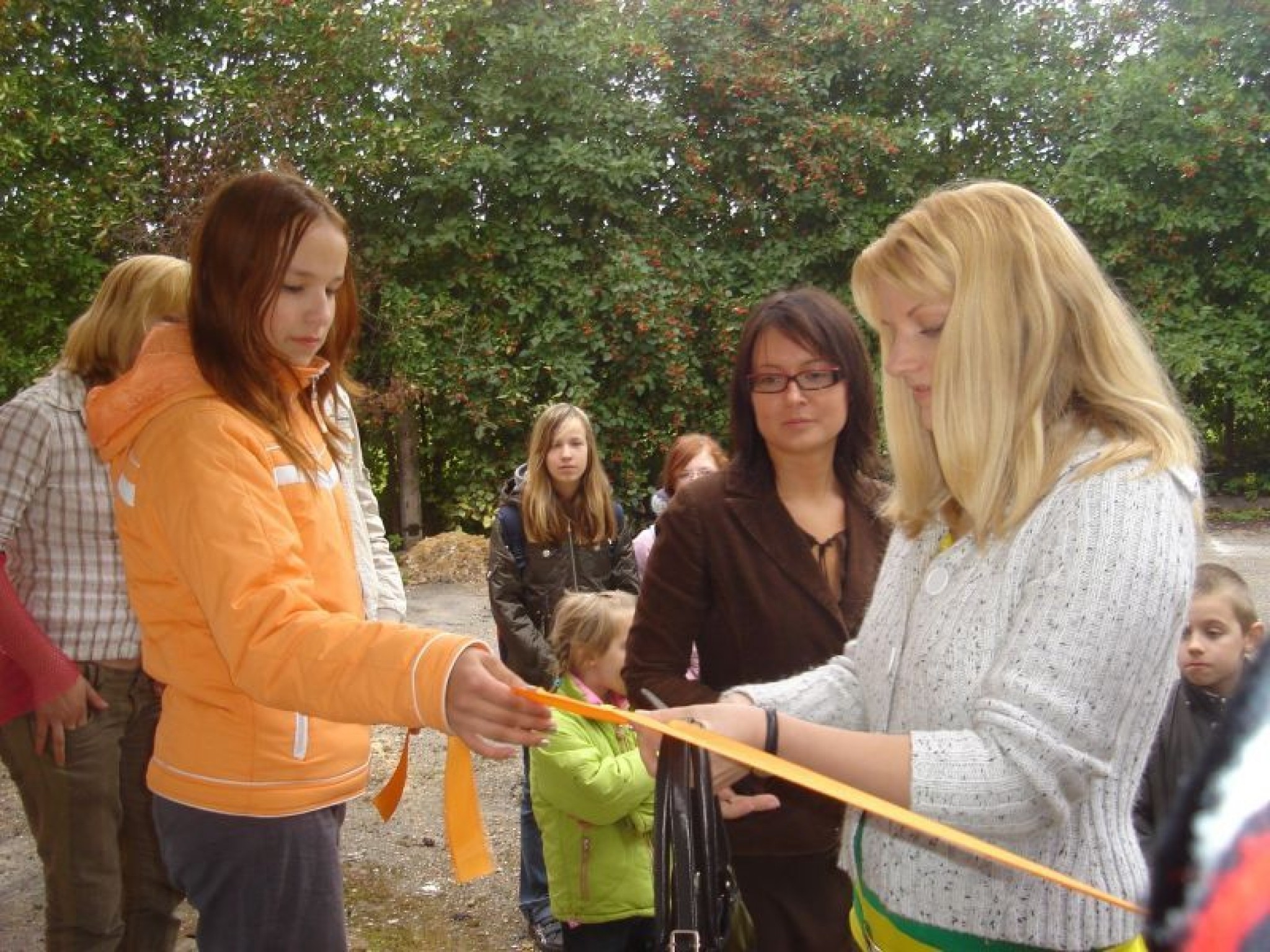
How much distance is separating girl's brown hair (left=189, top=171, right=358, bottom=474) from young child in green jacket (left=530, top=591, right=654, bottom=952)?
→ 4.77 feet

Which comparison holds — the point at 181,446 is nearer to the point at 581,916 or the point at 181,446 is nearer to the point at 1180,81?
the point at 581,916

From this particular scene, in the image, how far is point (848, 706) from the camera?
74.9 inches

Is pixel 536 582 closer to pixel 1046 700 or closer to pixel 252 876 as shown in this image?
pixel 252 876

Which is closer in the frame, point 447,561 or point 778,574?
point 778,574

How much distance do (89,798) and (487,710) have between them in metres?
1.78

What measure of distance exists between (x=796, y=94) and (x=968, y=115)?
202 cm

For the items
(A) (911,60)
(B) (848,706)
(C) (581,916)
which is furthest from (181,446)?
(A) (911,60)

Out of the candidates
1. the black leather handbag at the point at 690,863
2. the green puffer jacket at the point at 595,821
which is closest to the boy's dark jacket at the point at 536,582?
→ the green puffer jacket at the point at 595,821

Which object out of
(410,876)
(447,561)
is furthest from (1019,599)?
(447,561)

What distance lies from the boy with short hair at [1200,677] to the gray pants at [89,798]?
256cm

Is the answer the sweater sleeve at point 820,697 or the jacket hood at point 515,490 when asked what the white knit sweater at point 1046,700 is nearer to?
the sweater sleeve at point 820,697

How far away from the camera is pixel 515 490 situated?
5008 mm

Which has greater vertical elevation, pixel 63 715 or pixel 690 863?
pixel 690 863

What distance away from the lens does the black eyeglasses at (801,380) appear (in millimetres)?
2570
